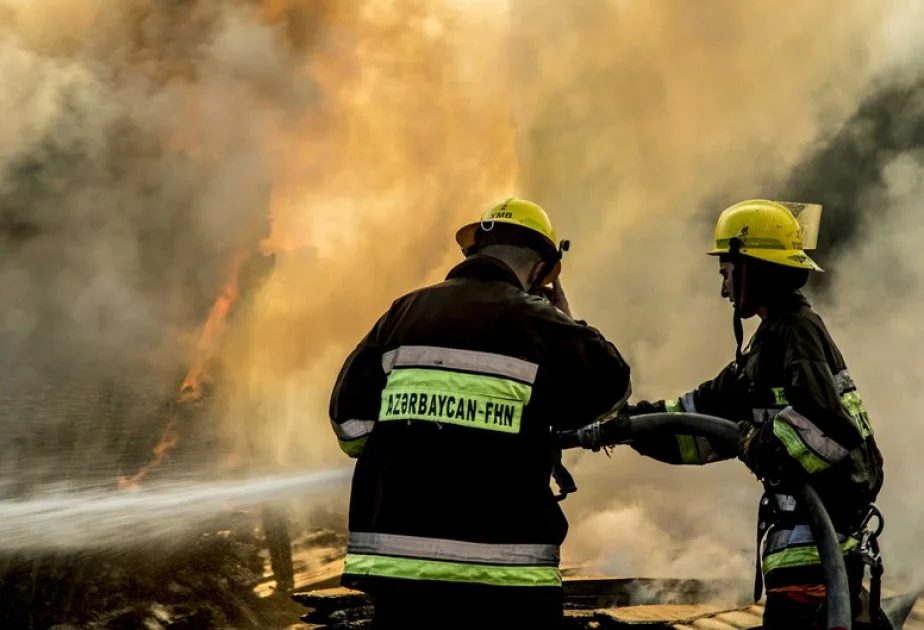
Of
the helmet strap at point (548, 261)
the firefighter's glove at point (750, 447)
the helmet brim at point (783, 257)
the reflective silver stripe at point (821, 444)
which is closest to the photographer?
the reflective silver stripe at point (821, 444)

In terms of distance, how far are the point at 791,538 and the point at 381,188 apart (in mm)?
11909

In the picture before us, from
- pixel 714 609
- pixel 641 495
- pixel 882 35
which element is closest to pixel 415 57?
pixel 882 35

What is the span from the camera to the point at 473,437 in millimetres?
2232

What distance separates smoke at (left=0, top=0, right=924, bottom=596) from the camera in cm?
1058

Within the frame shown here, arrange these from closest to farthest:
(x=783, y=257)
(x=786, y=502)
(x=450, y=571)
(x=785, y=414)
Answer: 1. (x=450, y=571)
2. (x=785, y=414)
3. (x=786, y=502)
4. (x=783, y=257)

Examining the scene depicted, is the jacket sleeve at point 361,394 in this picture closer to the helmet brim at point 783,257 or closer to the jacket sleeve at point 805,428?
the jacket sleeve at point 805,428

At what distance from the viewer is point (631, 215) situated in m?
12.9

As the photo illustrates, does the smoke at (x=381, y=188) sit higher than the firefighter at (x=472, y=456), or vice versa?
the smoke at (x=381, y=188)

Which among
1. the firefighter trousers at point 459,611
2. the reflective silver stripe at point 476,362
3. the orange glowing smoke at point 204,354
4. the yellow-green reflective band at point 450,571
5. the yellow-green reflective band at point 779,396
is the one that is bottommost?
the firefighter trousers at point 459,611

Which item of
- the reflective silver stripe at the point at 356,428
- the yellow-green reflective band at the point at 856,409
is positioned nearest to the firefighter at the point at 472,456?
the reflective silver stripe at the point at 356,428

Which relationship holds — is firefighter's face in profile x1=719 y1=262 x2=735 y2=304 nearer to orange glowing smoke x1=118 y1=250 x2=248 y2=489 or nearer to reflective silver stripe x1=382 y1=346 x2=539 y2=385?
reflective silver stripe x1=382 y1=346 x2=539 y2=385

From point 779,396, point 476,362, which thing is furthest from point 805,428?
point 476,362

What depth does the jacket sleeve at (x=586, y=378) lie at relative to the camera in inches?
91.4

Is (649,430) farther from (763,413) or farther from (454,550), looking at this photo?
(454,550)
